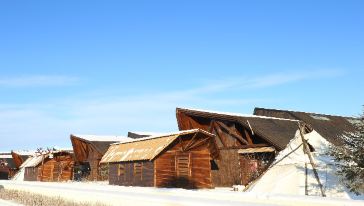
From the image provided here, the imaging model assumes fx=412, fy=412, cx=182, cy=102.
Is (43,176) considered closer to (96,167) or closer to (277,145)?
(96,167)

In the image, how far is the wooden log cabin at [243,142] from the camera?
3016cm

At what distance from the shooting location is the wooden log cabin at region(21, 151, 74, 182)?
54.8 metres

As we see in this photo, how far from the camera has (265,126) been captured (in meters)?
31.6

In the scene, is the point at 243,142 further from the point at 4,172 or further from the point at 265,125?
the point at 4,172

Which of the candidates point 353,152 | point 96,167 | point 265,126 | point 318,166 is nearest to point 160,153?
point 265,126

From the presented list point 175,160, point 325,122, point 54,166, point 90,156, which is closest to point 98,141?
point 90,156

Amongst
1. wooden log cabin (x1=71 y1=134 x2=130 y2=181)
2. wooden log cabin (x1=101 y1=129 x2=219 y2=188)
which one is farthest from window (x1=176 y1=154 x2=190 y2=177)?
wooden log cabin (x1=71 y1=134 x2=130 y2=181)

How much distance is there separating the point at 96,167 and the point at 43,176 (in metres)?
9.59

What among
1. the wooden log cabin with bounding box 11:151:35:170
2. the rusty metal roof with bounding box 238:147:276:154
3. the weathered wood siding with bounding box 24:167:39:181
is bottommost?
the weathered wood siding with bounding box 24:167:39:181

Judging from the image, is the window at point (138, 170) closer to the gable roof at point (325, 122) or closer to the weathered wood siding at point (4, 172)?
the gable roof at point (325, 122)

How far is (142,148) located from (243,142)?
8.32 meters

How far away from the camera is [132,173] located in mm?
34125

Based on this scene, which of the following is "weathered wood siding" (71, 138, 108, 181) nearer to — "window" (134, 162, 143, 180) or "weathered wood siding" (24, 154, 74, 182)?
"weathered wood siding" (24, 154, 74, 182)

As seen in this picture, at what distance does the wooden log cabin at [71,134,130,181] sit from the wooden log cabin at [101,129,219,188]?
16040 millimetres
